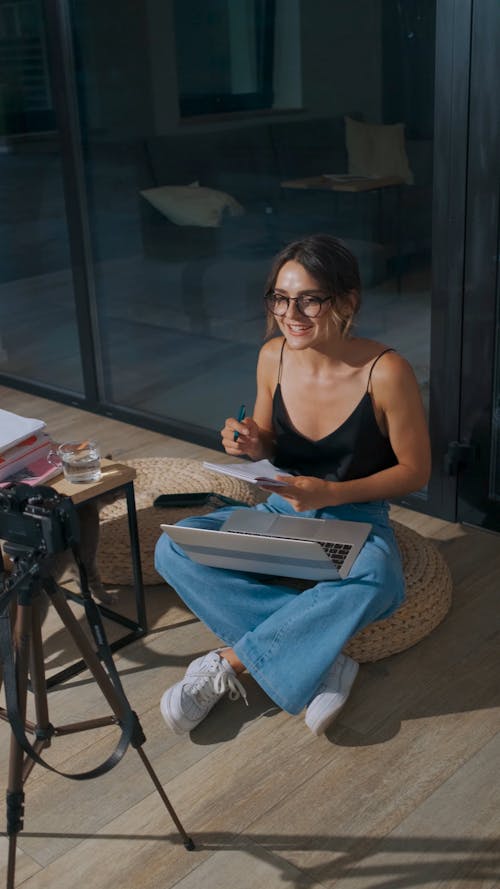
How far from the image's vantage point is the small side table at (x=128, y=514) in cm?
223

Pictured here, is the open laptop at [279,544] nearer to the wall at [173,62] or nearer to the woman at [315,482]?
the woman at [315,482]

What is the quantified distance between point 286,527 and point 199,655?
0.43 m

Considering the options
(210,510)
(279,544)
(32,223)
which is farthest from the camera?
(32,223)

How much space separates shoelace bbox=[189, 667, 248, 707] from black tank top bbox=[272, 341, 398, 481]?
0.52 metres

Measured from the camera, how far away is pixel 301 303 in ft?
7.16

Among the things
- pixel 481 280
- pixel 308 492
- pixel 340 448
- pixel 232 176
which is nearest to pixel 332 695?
pixel 308 492

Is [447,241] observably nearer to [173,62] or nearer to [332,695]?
[173,62]

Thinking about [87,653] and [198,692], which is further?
[198,692]

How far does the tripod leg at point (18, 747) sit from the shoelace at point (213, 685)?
23.5 inches

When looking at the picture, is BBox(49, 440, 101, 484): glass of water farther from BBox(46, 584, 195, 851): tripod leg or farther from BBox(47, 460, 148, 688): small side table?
BBox(46, 584, 195, 851): tripod leg

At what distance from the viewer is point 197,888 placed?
5.71 feet

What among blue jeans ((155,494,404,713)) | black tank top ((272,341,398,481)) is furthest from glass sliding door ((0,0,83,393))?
blue jeans ((155,494,404,713))

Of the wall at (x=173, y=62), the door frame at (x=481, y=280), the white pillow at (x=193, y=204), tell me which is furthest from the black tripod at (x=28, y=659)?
the white pillow at (x=193, y=204)

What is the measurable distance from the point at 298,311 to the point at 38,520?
0.92m
